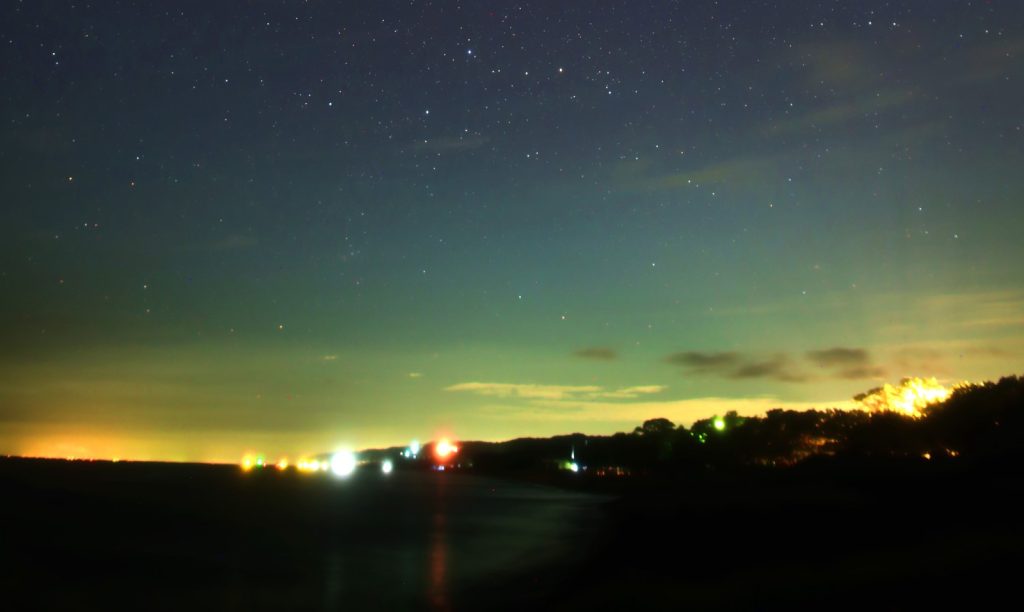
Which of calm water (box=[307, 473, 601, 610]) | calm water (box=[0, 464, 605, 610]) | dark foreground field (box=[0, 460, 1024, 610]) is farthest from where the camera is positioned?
calm water (box=[307, 473, 601, 610])

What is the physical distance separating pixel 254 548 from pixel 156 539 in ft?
20.7

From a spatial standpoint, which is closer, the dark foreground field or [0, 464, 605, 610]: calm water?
the dark foreground field

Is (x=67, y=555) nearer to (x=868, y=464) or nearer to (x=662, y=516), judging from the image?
(x=662, y=516)

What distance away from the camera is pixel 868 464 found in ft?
199

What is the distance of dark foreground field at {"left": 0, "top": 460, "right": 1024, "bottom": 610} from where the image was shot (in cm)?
1603

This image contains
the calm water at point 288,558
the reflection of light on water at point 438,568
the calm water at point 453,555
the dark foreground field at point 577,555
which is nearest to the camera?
the dark foreground field at point 577,555

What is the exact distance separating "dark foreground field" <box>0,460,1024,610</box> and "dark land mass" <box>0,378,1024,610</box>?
0.09 m

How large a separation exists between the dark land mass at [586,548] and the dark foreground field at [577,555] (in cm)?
9

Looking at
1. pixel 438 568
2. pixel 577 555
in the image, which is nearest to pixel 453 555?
pixel 438 568

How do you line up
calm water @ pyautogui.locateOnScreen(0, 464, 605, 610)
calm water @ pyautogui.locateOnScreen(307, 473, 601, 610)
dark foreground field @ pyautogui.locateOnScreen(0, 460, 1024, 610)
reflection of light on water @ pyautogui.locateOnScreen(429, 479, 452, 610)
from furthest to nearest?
calm water @ pyautogui.locateOnScreen(307, 473, 601, 610), calm water @ pyautogui.locateOnScreen(0, 464, 605, 610), reflection of light on water @ pyautogui.locateOnScreen(429, 479, 452, 610), dark foreground field @ pyautogui.locateOnScreen(0, 460, 1024, 610)

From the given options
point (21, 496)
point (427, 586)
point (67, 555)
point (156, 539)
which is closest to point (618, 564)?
point (427, 586)

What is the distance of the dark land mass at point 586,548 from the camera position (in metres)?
16.5

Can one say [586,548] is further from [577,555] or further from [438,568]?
[438,568]

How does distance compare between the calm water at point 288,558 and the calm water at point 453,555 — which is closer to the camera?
the calm water at point 288,558
